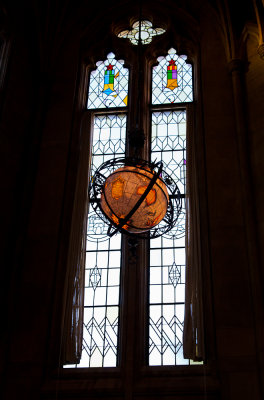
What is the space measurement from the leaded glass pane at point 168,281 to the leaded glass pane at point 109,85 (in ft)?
4.25

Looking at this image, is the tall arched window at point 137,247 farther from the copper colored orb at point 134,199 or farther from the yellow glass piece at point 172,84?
the copper colored orb at point 134,199

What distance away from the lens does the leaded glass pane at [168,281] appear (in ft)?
25.4

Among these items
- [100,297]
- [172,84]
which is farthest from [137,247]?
[172,84]

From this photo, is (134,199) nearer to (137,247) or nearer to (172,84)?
(137,247)

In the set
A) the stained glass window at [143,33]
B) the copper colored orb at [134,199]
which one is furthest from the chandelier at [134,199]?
the stained glass window at [143,33]

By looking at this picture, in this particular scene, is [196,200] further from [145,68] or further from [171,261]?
[145,68]

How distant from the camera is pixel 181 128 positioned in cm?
977

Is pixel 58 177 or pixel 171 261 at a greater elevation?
pixel 58 177

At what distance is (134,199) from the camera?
6.47 meters

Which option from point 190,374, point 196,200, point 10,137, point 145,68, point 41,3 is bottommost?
point 190,374

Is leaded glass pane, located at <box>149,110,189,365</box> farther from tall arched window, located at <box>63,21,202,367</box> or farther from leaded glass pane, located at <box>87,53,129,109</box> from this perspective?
leaded glass pane, located at <box>87,53,129,109</box>

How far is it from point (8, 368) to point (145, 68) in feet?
19.3

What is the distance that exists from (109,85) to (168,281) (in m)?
4.20

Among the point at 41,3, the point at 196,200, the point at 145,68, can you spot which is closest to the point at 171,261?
the point at 196,200
